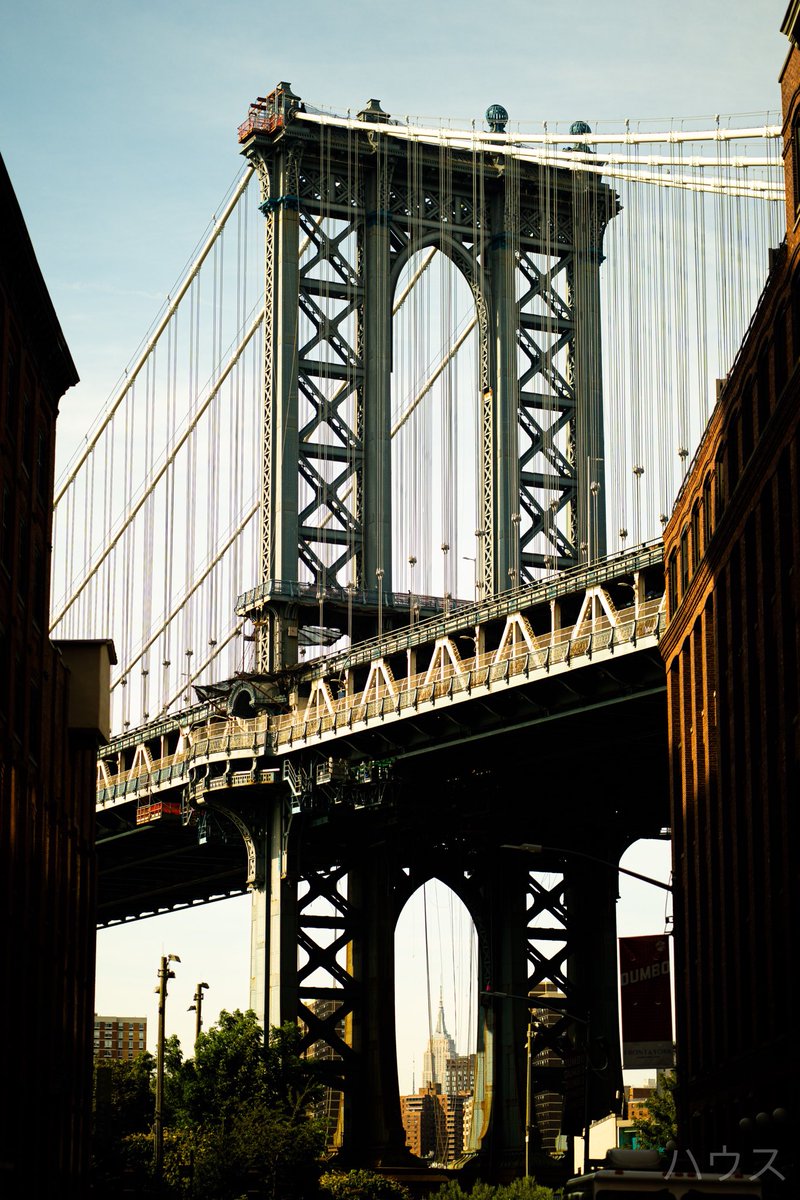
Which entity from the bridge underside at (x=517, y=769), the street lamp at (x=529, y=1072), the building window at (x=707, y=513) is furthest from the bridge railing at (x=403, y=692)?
the street lamp at (x=529, y=1072)

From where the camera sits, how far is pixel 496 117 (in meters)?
109

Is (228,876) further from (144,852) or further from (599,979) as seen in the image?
(599,979)

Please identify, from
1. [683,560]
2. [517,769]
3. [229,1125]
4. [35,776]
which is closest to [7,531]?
[35,776]

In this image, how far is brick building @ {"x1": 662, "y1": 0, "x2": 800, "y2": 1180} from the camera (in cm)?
4850

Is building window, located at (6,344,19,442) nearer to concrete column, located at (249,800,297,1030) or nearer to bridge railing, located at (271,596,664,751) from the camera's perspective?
bridge railing, located at (271,596,664,751)

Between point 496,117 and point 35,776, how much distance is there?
58.8 m

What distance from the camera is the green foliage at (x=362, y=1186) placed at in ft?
284

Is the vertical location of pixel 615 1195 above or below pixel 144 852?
below

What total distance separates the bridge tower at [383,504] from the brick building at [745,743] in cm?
3286

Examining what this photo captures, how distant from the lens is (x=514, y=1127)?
108062 mm

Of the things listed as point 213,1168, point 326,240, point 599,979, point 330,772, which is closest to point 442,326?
point 326,240

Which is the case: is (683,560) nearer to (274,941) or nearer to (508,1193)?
(508,1193)

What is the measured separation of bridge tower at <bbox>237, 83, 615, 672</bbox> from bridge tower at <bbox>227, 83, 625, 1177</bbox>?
0.12 m

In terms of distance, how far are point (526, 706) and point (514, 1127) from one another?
97.7ft
